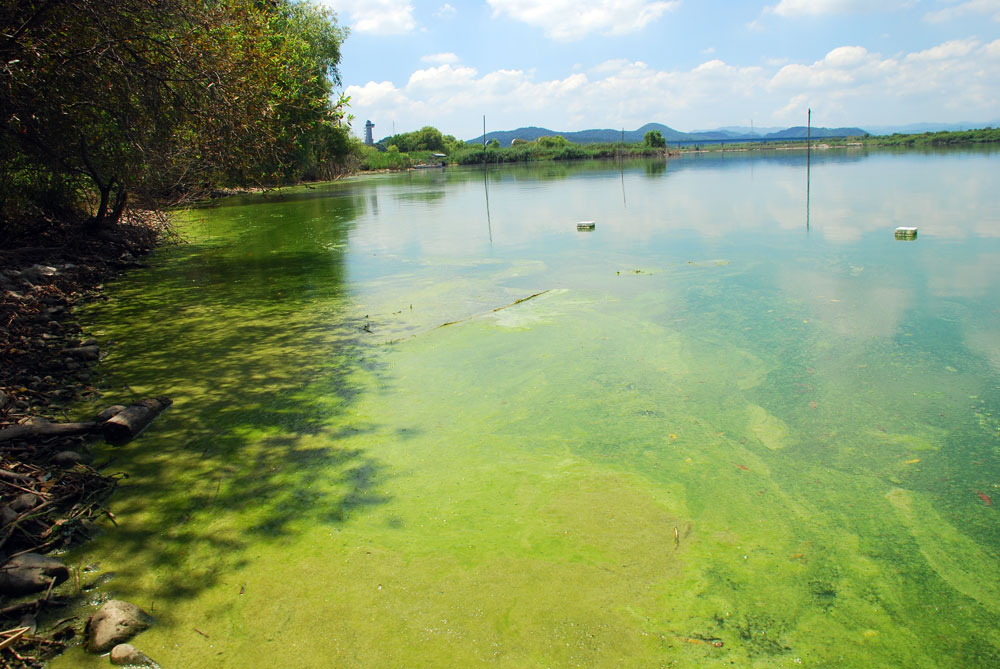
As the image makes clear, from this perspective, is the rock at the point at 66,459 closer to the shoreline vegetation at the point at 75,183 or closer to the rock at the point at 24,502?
the shoreline vegetation at the point at 75,183

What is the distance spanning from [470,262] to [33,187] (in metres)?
6.62

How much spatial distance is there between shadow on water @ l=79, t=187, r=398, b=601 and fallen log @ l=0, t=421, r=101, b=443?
0.24 m

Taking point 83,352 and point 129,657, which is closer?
point 129,657

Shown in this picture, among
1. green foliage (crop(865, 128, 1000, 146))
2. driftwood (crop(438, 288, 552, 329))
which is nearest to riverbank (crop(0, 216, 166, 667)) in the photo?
driftwood (crop(438, 288, 552, 329))

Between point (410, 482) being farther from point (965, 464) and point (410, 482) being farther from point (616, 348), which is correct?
point (965, 464)

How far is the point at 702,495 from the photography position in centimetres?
305

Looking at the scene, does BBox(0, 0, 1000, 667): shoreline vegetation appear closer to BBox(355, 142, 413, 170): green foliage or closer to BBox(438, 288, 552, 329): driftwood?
BBox(438, 288, 552, 329): driftwood

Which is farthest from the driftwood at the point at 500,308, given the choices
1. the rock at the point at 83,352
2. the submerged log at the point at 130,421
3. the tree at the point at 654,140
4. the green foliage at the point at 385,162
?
the tree at the point at 654,140

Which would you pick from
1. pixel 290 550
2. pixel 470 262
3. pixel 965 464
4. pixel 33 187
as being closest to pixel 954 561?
pixel 965 464

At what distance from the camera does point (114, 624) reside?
2197mm

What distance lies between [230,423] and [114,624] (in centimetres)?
191

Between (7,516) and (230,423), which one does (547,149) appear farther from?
(7,516)

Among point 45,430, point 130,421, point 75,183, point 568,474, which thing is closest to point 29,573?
point 45,430

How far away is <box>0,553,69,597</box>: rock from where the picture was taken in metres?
2.36
